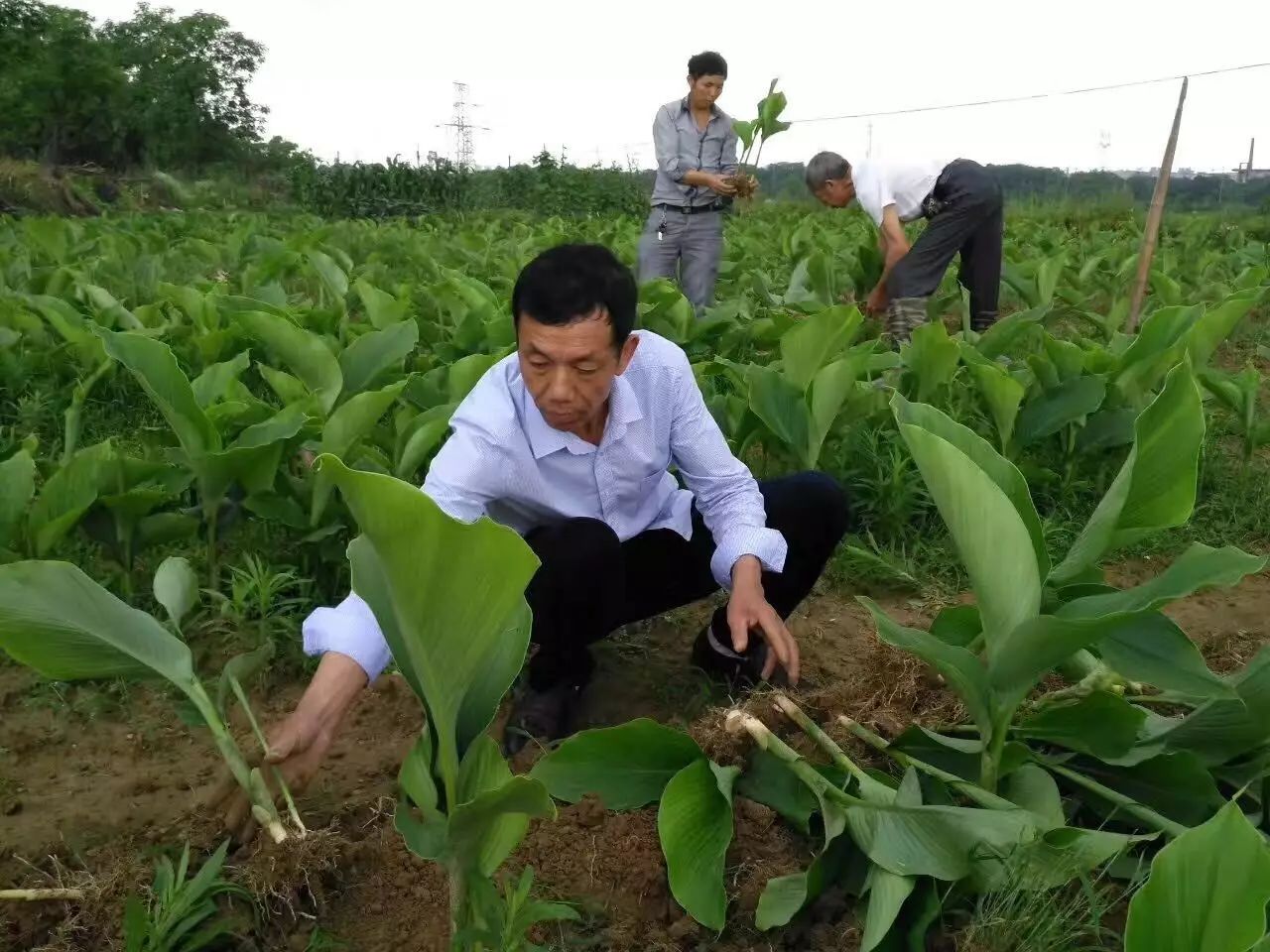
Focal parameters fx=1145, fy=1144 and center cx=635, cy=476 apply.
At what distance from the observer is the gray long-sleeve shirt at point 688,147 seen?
6051mm

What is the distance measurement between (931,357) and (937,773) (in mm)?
2090

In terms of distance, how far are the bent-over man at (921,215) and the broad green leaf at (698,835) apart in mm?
4119

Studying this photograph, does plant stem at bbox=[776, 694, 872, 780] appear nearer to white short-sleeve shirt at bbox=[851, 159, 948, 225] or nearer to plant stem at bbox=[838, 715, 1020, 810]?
plant stem at bbox=[838, 715, 1020, 810]

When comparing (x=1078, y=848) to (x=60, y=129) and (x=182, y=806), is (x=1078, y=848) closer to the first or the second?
(x=182, y=806)

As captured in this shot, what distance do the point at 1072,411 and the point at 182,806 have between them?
8.28ft

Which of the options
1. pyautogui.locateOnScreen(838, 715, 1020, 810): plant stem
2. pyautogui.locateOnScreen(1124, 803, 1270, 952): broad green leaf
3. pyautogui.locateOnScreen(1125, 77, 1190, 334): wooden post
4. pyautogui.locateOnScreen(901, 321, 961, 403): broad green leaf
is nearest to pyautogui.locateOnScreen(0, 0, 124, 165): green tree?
pyautogui.locateOnScreen(1125, 77, 1190, 334): wooden post

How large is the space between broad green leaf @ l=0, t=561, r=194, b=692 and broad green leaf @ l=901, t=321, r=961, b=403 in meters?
2.54

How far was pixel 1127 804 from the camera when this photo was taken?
5.32ft

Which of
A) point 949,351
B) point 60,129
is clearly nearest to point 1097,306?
point 949,351

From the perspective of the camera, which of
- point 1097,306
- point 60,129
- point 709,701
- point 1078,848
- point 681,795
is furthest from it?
point 60,129

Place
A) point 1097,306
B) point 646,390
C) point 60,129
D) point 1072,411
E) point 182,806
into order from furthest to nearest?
point 60,129, point 1097,306, point 1072,411, point 646,390, point 182,806

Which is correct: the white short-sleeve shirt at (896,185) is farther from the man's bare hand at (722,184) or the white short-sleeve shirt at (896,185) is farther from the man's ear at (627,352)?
the man's ear at (627,352)

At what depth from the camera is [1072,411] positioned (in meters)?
3.27

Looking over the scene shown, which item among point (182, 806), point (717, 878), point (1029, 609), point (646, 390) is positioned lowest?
point (182, 806)
